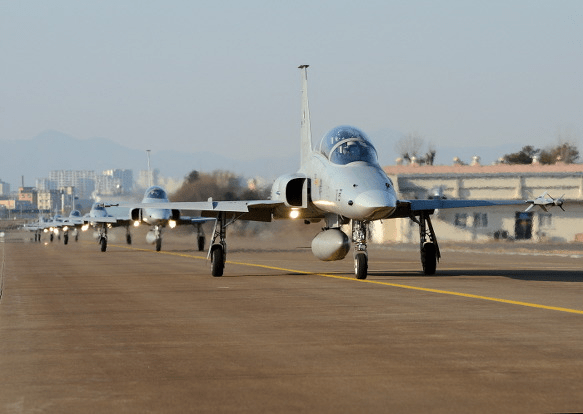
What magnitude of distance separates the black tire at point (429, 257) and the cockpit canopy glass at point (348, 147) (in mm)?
2899

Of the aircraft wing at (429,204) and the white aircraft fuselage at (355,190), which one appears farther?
the aircraft wing at (429,204)

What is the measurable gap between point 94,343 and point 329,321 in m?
3.60

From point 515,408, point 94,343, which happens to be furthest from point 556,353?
point 94,343

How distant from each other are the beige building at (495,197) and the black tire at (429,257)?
5388 cm

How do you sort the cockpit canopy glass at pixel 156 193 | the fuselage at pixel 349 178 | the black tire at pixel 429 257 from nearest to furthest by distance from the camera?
1. the fuselage at pixel 349 178
2. the black tire at pixel 429 257
3. the cockpit canopy glass at pixel 156 193

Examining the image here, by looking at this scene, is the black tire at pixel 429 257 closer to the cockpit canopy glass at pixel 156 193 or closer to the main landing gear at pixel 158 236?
the main landing gear at pixel 158 236

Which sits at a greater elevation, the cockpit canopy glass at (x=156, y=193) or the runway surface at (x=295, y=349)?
the cockpit canopy glass at (x=156, y=193)

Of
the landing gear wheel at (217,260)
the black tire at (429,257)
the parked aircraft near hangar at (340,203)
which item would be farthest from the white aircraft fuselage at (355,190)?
the landing gear wheel at (217,260)

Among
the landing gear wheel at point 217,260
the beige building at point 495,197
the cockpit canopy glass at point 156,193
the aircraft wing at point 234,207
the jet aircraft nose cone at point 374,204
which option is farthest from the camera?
the beige building at point 495,197

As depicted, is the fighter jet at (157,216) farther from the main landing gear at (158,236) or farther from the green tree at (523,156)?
the green tree at (523,156)

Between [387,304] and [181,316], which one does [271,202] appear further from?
[181,316]

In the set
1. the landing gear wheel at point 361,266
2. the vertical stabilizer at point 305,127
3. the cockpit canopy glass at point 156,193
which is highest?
the vertical stabilizer at point 305,127

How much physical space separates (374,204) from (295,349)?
11266mm

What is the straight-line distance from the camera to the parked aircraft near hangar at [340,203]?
22.2m
